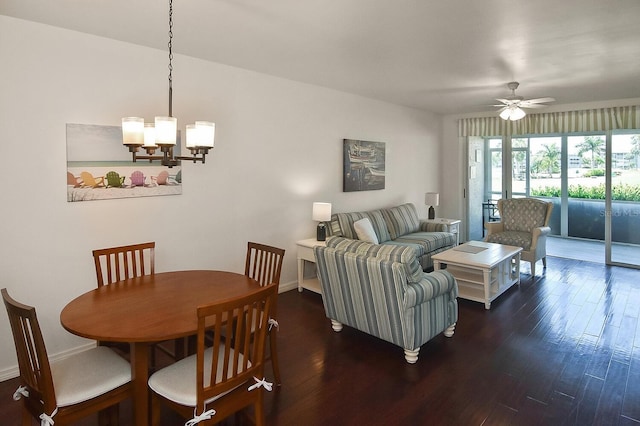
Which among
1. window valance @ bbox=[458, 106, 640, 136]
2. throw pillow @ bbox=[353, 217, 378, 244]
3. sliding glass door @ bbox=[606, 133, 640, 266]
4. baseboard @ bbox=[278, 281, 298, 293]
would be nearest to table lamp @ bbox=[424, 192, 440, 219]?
window valance @ bbox=[458, 106, 640, 136]

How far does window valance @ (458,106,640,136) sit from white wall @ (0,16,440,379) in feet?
8.91

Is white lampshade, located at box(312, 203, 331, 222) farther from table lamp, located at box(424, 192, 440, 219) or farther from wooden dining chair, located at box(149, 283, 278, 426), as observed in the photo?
table lamp, located at box(424, 192, 440, 219)

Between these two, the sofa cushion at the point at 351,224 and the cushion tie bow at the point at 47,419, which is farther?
the sofa cushion at the point at 351,224

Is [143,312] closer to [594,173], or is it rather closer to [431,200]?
[431,200]

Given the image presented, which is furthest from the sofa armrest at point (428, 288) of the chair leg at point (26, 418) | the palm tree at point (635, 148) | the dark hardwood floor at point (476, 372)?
the palm tree at point (635, 148)

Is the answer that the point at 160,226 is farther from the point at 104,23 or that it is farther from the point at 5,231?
the point at 104,23

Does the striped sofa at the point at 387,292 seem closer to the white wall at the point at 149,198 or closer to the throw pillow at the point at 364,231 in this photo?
the white wall at the point at 149,198

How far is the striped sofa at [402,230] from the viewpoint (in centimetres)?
500

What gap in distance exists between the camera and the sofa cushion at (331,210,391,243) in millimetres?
4938

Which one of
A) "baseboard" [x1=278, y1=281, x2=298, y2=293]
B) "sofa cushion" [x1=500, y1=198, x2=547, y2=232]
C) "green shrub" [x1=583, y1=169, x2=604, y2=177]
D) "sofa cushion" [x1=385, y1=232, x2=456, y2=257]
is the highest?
"green shrub" [x1=583, y1=169, x2=604, y2=177]

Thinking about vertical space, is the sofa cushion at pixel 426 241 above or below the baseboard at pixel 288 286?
above

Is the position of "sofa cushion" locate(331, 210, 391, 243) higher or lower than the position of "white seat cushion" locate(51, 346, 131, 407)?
higher

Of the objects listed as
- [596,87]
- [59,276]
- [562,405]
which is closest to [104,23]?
[59,276]

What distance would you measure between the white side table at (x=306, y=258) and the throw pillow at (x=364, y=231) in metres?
0.48
